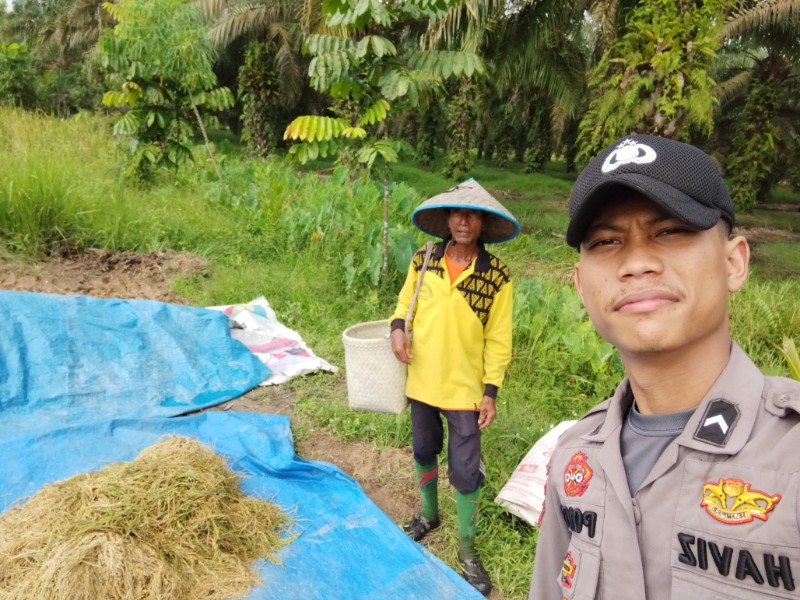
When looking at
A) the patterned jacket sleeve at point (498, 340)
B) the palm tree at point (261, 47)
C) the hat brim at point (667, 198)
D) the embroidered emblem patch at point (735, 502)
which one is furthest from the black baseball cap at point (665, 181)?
the palm tree at point (261, 47)

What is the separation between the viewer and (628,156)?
3.01 feet

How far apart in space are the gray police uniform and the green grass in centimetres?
171

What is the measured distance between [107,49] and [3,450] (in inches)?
256

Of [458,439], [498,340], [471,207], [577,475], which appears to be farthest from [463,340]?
[577,475]

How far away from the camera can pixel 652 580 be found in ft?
2.81

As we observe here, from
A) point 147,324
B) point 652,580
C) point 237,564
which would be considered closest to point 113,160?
point 147,324

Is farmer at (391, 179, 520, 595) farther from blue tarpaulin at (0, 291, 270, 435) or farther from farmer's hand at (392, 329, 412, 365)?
blue tarpaulin at (0, 291, 270, 435)

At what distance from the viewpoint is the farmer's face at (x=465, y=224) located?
235cm

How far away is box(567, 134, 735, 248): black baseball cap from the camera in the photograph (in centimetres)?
85

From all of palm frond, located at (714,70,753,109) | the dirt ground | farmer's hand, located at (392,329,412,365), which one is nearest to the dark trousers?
farmer's hand, located at (392,329,412,365)

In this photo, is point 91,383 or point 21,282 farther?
point 21,282

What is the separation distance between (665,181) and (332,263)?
209 inches

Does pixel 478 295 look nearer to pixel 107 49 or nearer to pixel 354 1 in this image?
pixel 354 1

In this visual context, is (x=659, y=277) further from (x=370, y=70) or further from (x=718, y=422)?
(x=370, y=70)
